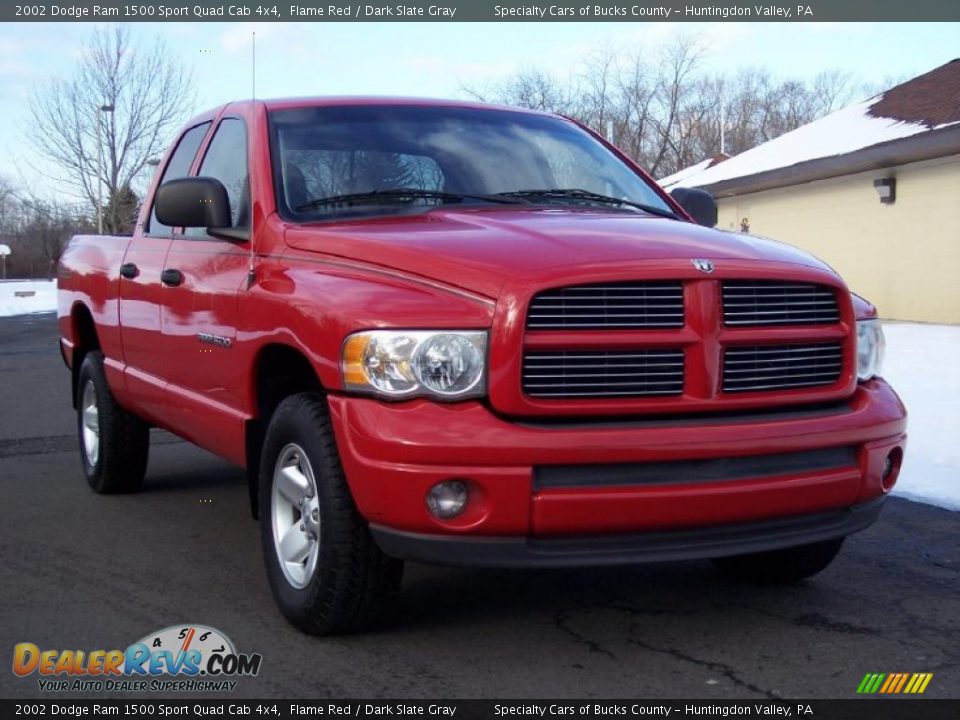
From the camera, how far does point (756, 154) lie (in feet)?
82.1

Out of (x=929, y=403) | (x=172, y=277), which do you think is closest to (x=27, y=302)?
(x=929, y=403)

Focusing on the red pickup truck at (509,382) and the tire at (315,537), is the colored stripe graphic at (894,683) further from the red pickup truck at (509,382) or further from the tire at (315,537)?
the tire at (315,537)

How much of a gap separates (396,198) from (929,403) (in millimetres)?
6029

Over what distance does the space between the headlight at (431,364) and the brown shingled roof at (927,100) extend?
14597 millimetres

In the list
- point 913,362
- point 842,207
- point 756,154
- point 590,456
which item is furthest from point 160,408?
point 756,154

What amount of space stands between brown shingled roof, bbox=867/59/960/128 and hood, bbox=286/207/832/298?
13573 mm

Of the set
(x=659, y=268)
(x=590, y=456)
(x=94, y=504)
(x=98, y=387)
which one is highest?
(x=659, y=268)

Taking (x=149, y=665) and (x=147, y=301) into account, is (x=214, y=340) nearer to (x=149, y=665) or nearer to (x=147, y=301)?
(x=147, y=301)

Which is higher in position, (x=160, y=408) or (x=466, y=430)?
(x=466, y=430)

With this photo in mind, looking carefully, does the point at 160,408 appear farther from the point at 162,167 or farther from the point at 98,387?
the point at 162,167

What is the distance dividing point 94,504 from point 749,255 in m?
4.07

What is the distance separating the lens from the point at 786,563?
4.68 m

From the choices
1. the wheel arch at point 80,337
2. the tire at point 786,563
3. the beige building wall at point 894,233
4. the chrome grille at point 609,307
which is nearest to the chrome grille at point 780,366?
the chrome grille at point 609,307

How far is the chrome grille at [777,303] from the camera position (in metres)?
3.86
